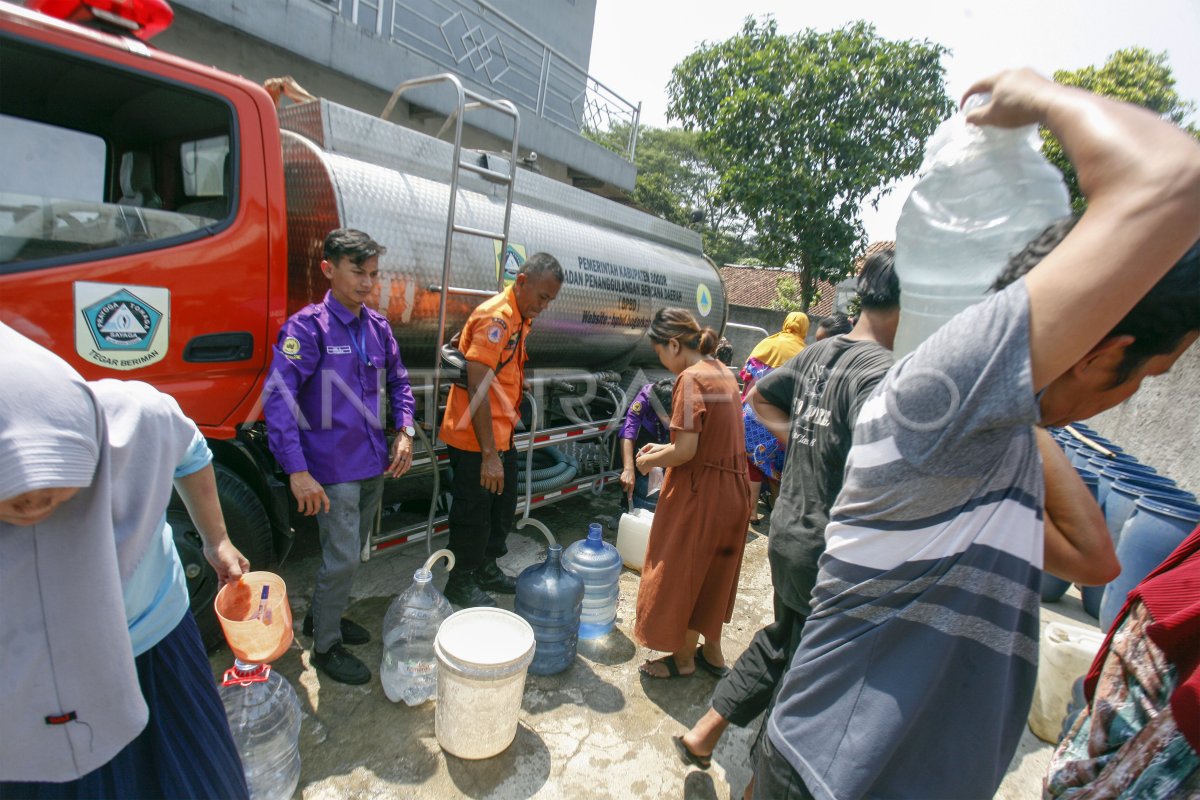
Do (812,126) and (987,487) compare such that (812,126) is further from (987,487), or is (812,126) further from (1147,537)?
(987,487)

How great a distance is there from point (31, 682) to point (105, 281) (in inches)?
63.1

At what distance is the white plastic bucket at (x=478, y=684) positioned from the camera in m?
2.24


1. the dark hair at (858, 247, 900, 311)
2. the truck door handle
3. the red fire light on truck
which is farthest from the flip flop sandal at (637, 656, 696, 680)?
the red fire light on truck

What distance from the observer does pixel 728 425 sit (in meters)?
2.85

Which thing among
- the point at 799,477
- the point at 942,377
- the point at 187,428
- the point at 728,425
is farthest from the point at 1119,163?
the point at 728,425

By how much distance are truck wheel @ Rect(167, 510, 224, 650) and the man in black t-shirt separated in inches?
86.3

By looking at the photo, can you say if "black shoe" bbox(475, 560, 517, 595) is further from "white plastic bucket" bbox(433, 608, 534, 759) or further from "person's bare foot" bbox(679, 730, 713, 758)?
"person's bare foot" bbox(679, 730, 713, 758)

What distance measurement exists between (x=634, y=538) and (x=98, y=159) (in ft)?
11.2

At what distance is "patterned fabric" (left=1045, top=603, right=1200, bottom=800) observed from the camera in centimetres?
93

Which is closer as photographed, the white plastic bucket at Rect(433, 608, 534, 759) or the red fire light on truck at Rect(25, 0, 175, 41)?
the red fire light on truck at Rect(25, 0, 175, 41)

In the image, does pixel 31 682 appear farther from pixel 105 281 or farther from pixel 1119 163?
pixel 1119 163

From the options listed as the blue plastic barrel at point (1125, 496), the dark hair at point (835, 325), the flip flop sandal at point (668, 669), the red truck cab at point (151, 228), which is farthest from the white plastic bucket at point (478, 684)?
the dark hair at point (835, 325)

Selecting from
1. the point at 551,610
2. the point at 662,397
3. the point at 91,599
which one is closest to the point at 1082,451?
the point at 662,397

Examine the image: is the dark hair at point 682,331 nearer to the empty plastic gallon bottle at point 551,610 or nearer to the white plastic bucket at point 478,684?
the empty plastic gallon bottle at point 551,610
